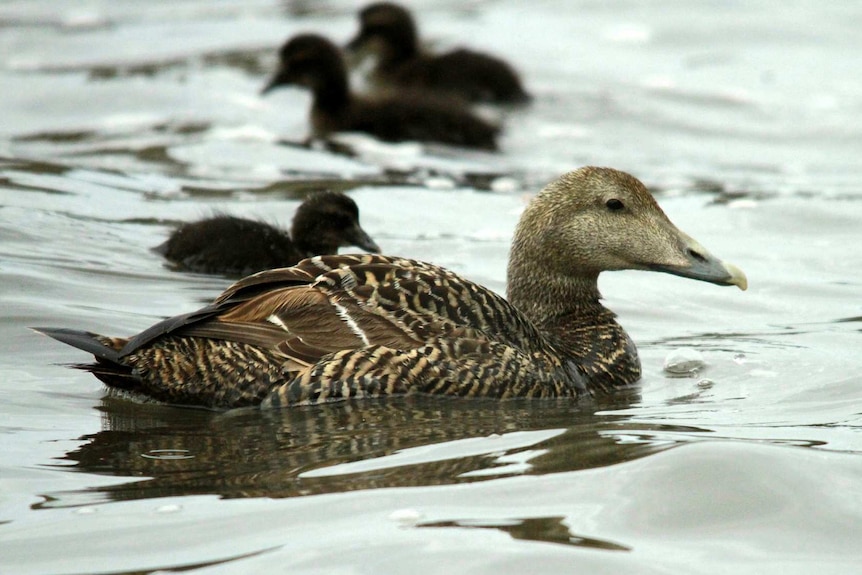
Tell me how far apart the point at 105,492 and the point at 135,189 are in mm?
5882

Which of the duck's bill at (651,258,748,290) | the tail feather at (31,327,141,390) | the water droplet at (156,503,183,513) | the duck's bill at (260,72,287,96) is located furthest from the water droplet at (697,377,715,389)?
the duck's bill at (260,72,287,96)

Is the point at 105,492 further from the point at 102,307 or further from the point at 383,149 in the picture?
the point at 383,149

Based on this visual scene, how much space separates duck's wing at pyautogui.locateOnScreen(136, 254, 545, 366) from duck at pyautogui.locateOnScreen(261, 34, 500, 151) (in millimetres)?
6515

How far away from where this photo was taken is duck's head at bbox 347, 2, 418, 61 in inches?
561

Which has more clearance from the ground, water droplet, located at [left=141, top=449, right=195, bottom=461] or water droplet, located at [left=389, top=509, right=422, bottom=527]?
water droplet, located at [left=141, top=449, right=195, bottom=461]

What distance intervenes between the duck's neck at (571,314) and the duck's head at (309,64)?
649 centimetres

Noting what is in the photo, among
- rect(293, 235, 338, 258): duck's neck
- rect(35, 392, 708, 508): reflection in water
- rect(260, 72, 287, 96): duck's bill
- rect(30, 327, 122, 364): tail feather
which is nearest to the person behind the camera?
rect(35, 392, 708, 508): reflection in water

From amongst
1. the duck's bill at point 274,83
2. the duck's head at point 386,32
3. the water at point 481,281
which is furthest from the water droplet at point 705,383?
the duck's head at point 386,32

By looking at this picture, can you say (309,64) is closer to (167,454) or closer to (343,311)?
(343,311)

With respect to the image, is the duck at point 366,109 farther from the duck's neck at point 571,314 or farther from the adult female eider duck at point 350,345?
the adult female eider duck at point 350,345

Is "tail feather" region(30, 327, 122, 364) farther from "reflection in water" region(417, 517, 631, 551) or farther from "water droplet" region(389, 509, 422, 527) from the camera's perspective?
"reflection in water" region(417, 517, 631, 551)

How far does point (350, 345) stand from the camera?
18.2 ft

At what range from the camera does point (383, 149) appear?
39.9ft

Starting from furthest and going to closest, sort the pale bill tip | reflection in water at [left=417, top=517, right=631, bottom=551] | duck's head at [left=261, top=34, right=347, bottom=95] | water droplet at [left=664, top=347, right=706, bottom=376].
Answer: duck's head at [left=261, top=34, right=347, bottom=95], water droplet at [left=664, top=347, right=706, bottom=376], the pale bill tip, reflection in water at [left=417, top=517, right=631, bottom=551]
